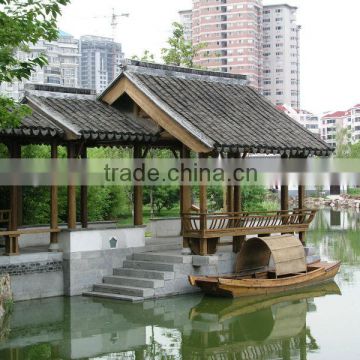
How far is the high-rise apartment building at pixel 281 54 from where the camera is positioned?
97.2m

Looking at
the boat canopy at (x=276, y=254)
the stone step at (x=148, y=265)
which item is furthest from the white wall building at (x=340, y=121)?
the stone step at (x=148, y=265)

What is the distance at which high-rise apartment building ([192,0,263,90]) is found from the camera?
9206 cm

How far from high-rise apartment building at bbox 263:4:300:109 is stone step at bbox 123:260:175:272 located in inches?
3371

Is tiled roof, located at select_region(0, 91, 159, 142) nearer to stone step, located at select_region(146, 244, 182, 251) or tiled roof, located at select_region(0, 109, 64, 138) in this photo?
tiled roof, located at select_region(0, 109, 64, 138)

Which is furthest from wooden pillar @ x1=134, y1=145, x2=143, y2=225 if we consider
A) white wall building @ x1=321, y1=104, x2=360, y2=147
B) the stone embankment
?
white wall building @ x1=321, y1=104, x2=360, y2=147

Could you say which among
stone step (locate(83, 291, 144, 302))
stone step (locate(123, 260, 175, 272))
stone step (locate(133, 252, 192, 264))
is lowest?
stone step (locate(83, 291, 144, 302))

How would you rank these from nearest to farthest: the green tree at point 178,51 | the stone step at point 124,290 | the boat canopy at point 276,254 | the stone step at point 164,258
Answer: the stone step at point 124,290, the stone step at point 164,258, the boat canopy at point 276,254, the green tree at point 178,51

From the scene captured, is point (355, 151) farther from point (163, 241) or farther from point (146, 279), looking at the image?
point (146, 279)

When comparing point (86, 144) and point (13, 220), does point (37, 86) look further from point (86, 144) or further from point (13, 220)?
point (13, 220)

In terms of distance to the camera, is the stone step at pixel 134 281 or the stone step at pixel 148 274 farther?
the stone step at pixel 148 274

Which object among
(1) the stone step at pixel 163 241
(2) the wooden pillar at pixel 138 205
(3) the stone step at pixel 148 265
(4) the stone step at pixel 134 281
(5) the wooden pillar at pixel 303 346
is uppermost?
(2) the wooden pillar at pixel 138 205

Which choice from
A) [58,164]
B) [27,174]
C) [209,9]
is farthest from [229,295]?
[209,9]

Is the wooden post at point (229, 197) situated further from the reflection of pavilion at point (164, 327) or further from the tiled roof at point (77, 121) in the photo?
the reflection of pavilion at point (164, 327)

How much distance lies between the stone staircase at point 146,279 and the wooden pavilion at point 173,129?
1.93 ft
